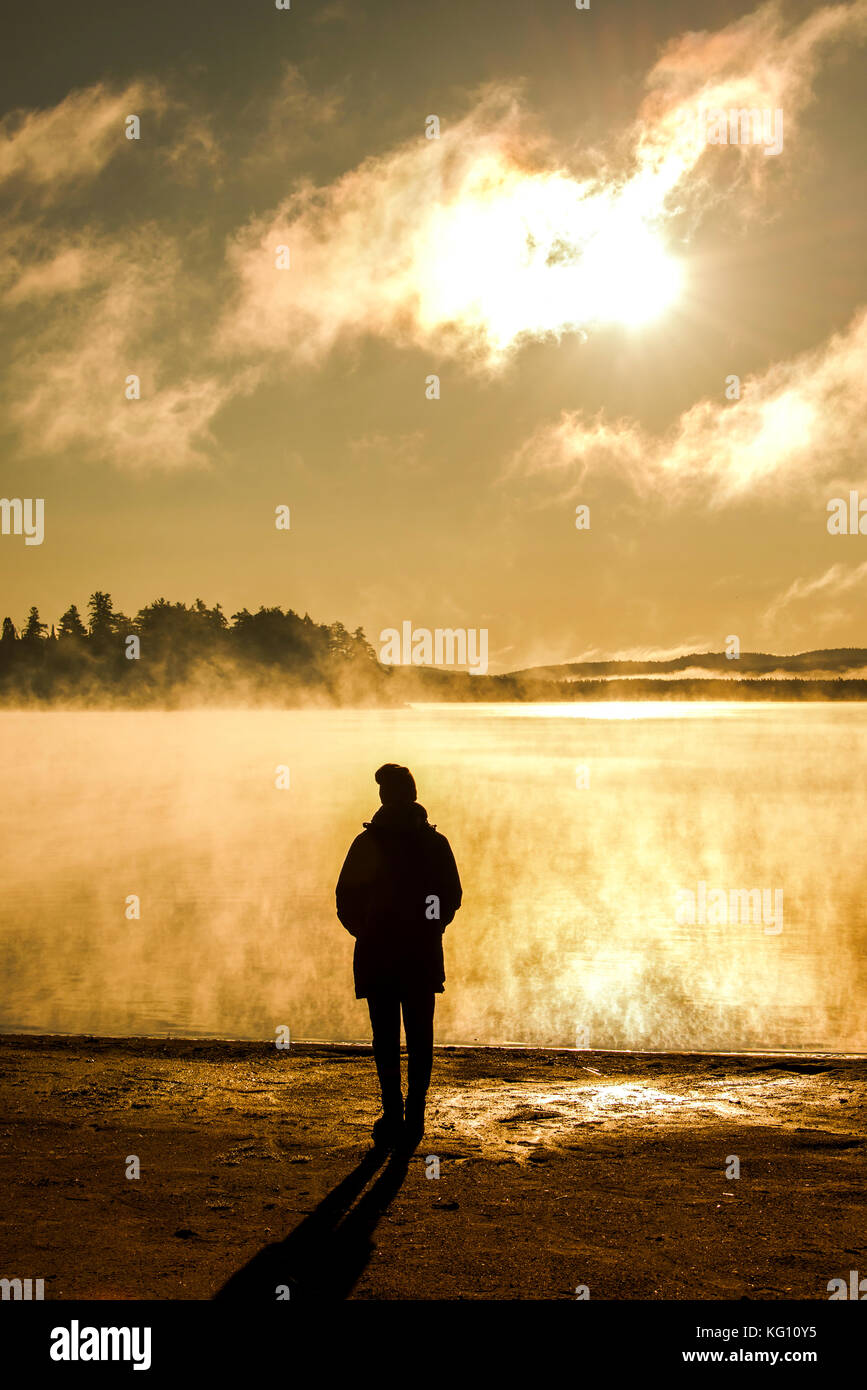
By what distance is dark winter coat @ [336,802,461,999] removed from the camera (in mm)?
6281

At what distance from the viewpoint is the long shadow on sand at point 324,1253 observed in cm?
450

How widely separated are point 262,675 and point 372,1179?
15693 cm

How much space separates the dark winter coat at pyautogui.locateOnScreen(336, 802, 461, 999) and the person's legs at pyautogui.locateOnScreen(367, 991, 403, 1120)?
0.11 meters

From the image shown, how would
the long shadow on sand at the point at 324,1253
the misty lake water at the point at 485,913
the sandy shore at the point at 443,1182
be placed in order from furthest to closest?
the misty lake water at the point at 485,913 < the sandy shore at the point at 443,1182 < the long shadow on sand at the point at 324,1253

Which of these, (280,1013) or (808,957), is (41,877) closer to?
(280,1013)

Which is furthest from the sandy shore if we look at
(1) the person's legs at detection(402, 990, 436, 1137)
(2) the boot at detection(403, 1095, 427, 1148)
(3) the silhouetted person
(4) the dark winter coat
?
(4) the dark winter coat

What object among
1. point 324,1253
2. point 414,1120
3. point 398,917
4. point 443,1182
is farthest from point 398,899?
point 324,1253

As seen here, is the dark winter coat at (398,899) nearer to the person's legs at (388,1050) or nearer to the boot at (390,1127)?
the person's legs at (388,1050)

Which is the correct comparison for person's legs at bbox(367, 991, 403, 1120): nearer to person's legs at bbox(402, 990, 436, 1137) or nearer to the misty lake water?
person's legs at bbox(402, 990, 436, 1137)

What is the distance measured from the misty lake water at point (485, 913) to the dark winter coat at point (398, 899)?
489cm

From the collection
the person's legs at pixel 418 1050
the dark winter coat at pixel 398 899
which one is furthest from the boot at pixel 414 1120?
the dark winter coat at pixel 398 899

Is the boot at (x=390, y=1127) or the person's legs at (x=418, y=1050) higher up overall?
the person's legs at (x=418, y=1050)

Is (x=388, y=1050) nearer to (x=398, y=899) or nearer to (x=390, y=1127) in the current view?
(x=390, y=1127)

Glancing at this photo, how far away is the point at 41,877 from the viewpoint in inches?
1001
